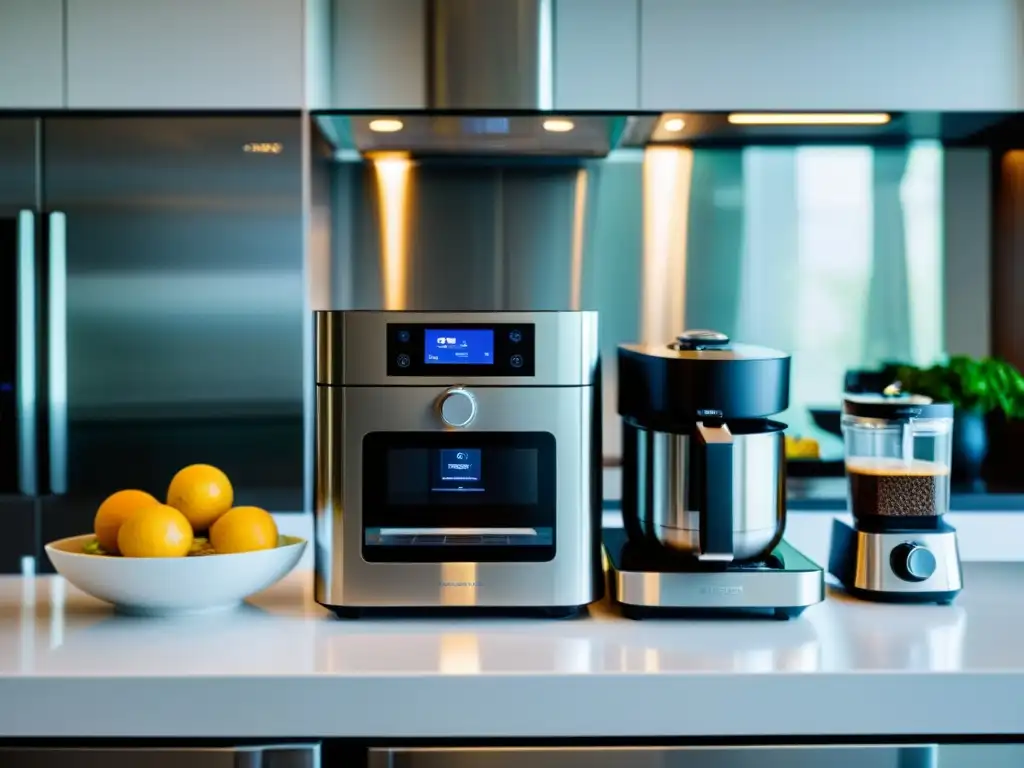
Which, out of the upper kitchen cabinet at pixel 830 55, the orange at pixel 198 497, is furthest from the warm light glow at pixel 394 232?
the orange at pixel 198 497

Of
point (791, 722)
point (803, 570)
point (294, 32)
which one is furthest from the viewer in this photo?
point (294, 32)

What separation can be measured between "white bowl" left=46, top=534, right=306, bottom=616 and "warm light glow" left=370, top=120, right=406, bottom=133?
56.4 inches

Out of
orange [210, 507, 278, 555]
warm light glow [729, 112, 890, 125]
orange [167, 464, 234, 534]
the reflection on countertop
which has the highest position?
warm light glow [729, 112, 890, 125]

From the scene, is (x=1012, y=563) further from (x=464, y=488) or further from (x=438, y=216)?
(x=438, y=216)

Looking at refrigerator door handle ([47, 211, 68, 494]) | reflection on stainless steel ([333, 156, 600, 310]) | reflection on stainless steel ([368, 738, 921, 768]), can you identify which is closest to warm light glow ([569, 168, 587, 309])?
reflection on stainless steel ([333, 156, 600, 310])

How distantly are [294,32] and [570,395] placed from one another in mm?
1427

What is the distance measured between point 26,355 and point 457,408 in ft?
4.85

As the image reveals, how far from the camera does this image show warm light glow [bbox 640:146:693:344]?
2740 mm

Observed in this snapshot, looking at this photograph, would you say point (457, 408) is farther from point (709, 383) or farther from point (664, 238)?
point (664, 238)

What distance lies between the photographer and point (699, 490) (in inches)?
44.2

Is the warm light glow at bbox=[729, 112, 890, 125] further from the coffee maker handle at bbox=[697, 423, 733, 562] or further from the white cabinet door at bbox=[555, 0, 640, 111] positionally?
the coffee maker handle at bbox=[697, 423, 733, 562]

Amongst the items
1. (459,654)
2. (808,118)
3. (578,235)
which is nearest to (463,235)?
(578,235)

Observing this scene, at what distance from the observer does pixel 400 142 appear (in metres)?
2.57

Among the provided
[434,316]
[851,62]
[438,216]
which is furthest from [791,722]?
[438,216]
